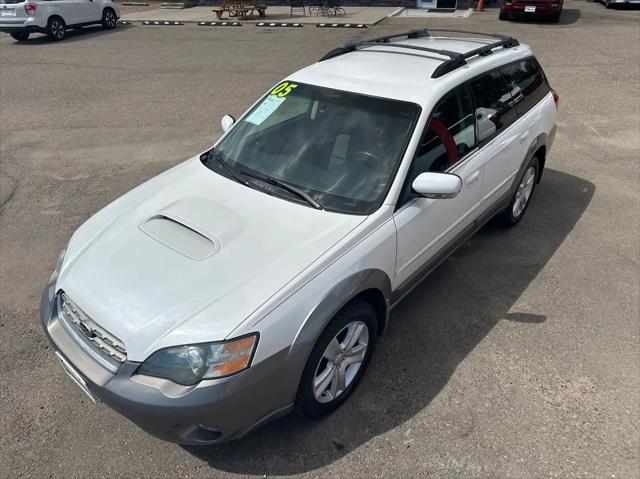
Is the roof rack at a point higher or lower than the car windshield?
higher

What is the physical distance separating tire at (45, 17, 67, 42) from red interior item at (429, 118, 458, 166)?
15.9m

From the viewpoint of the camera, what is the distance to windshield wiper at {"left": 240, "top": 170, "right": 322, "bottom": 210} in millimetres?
2975

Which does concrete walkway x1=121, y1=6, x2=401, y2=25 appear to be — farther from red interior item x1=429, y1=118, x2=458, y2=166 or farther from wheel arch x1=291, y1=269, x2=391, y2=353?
wheel arch x1=291, y1=269, x2=391, y2=353

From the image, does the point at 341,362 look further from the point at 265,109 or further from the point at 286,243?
the point at 265,109

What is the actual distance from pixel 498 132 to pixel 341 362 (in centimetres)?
239

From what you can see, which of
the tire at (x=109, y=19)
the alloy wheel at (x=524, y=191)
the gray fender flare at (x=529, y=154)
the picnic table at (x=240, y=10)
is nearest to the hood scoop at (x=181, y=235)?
the gray fender flare at (x=529, y=154)

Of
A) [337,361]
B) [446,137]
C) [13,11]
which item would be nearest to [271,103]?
[446,137]

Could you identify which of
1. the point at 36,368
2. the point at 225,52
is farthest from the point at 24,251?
the point at 225,52

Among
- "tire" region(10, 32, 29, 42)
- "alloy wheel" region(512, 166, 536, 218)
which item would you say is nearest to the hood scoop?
"alloy wheel" region(512, 166, 536, 218)

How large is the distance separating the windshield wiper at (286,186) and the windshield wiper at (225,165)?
0.19ft

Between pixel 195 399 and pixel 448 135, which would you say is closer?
pixel 195 399

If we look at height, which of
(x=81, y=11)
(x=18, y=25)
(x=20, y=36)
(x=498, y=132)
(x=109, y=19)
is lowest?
(x=498, y=132)

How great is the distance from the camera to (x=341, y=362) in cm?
287

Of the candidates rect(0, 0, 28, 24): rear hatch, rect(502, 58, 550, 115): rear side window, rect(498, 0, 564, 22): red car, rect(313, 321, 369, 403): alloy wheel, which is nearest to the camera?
rect(313, 321, 369, 403): alloy wheel
